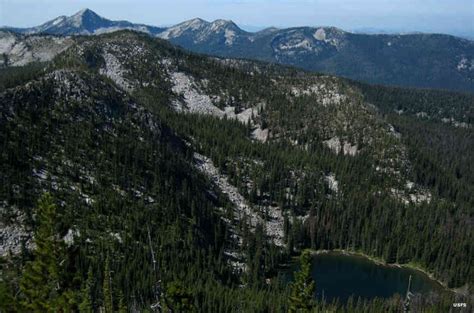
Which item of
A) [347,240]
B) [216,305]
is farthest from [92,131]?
[347,240]

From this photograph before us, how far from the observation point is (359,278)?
448ft

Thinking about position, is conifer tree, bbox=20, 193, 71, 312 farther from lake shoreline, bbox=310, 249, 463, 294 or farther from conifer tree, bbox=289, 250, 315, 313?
lake shoreline, bbox=310, 249, 463, 294

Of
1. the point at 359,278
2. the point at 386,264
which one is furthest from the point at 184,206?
the point at 386,264

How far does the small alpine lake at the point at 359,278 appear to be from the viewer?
12775 cm

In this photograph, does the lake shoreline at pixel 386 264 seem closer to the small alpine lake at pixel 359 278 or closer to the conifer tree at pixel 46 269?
the small alpine lake at pixel 359 278

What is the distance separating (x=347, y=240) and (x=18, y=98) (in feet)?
363

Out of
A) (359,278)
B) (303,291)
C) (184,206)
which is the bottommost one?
(359,278)

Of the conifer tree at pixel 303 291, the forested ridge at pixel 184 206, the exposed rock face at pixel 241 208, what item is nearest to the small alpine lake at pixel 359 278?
the forested ridge at pixel 184 206

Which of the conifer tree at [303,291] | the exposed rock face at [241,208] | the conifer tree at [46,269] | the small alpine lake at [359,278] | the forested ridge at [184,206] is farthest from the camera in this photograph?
the exposed rock face at [241,208]

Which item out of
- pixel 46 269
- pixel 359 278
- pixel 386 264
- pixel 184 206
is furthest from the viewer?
pixel 386 264

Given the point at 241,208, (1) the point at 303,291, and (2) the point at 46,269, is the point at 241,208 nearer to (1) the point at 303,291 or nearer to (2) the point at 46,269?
(1) the point at 303,291

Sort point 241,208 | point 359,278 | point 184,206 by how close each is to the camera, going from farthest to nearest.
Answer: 1. point 241,208
2. point 359,278
3. point 184,206

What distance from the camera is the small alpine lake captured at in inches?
5030

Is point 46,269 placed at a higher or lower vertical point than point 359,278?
higher
